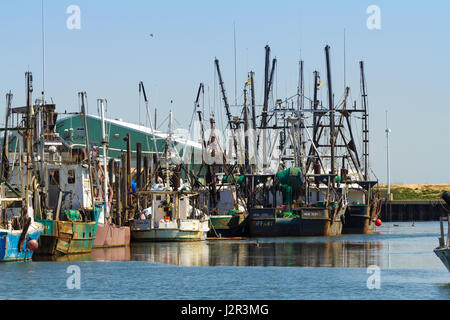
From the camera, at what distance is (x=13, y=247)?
49125 millimetres

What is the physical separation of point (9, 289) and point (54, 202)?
77.0 ft

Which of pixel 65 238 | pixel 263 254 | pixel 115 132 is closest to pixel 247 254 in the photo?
pixel 263 254

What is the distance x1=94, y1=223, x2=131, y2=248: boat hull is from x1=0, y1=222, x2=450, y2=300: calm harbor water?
0.88 metres

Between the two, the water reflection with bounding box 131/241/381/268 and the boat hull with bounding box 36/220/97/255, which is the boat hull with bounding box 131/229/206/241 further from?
the boat hull with bounding box 36/220/97/255

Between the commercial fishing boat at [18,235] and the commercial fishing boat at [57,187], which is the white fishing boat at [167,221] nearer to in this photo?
the commercial fishing boat at [57,187]

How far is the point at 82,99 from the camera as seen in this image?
60344mm

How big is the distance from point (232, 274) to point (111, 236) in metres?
19.4

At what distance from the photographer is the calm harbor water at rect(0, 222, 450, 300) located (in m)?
38.2

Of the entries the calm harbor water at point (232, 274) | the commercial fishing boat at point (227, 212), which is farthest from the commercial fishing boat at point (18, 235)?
the commercial fishing boat at point (227, 212)

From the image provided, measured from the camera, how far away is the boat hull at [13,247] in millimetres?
48281

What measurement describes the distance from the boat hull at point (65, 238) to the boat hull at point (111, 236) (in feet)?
11.7

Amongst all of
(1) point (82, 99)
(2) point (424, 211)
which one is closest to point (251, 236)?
(1) point (82, 99)
